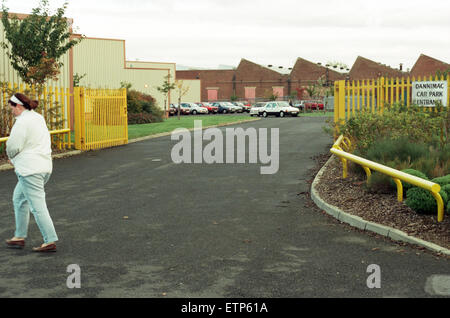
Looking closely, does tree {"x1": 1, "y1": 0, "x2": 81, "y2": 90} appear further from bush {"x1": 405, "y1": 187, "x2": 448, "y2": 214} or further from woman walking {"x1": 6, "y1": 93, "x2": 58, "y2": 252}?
bush {"x1": 405, "y1": 187, "x2": 448, "y2": 214}

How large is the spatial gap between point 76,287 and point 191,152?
12.5 meters

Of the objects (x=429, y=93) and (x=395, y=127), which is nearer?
(x=395, y=127)

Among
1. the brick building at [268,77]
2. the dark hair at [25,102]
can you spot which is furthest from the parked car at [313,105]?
the dark hair at [25,102]

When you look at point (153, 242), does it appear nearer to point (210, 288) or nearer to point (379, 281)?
point (210, 288)

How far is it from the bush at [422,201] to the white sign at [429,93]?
22.5 feet

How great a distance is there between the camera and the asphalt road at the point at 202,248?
5.32 m

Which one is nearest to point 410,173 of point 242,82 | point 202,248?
point 202,248

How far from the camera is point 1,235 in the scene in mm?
7441

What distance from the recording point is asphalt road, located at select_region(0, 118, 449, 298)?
17.4 feet

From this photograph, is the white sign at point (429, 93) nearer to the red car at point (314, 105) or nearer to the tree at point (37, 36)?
the tree at point (37, 36)

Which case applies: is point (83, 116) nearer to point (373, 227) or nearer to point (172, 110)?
point (373, 227)

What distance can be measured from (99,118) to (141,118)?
1802cm

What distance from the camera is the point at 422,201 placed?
740 cm
